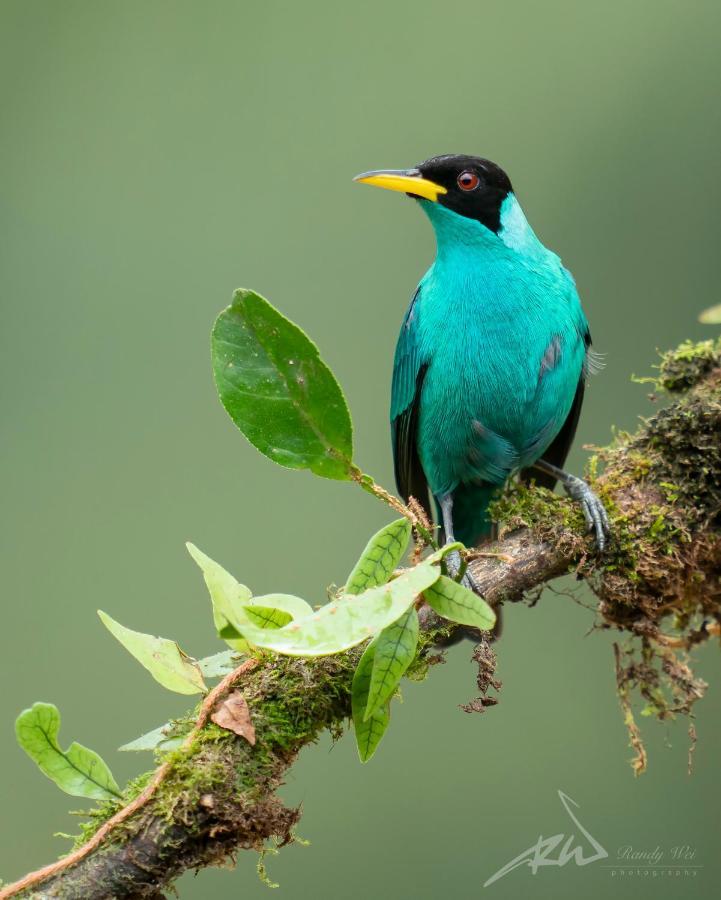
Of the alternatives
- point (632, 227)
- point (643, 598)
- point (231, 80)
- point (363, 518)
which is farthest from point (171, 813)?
point (231, 80)

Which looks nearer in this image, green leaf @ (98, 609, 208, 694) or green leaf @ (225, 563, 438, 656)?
green leaf @ (225, 563, 438, 656)

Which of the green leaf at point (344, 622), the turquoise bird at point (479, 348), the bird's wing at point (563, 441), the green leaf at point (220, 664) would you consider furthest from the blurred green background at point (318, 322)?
the green leaf at point (344, 622)

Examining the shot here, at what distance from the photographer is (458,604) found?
8.50 ft

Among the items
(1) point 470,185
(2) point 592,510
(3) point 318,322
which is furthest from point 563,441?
(3) point 318,322

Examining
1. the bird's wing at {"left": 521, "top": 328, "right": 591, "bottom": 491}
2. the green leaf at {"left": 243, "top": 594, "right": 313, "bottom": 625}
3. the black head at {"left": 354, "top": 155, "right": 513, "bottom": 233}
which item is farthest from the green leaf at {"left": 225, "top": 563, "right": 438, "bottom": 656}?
the black head at {"left": 354, "top": 155, "right": 513, "bottom": 233}

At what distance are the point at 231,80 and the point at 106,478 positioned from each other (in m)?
3.18

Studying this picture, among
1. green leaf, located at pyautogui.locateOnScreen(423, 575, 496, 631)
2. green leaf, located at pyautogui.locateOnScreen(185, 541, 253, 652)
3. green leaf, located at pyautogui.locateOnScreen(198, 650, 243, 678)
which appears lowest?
green leaf, located at pyautogui.locateOnScreen(198, 650, 243, 678)

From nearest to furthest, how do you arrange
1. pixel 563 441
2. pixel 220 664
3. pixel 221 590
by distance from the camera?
pixel 221 590, pixel 220 664, pixel 563 441

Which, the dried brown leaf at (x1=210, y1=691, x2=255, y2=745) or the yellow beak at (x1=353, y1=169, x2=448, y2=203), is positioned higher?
the yellow beak at (x1=353, y1=169, x2=448, y2=203)

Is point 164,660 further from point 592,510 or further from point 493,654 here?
point 592,510

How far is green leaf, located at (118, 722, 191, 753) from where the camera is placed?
8.75 ft

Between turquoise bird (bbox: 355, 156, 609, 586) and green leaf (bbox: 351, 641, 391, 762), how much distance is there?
1.59m

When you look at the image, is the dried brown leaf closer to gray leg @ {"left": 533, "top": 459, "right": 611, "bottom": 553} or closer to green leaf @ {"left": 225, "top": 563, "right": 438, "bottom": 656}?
green leaf @ {"left": 225, "top": 563, "right": 438, "bottom": 656}

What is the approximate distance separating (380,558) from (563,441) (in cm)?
216
